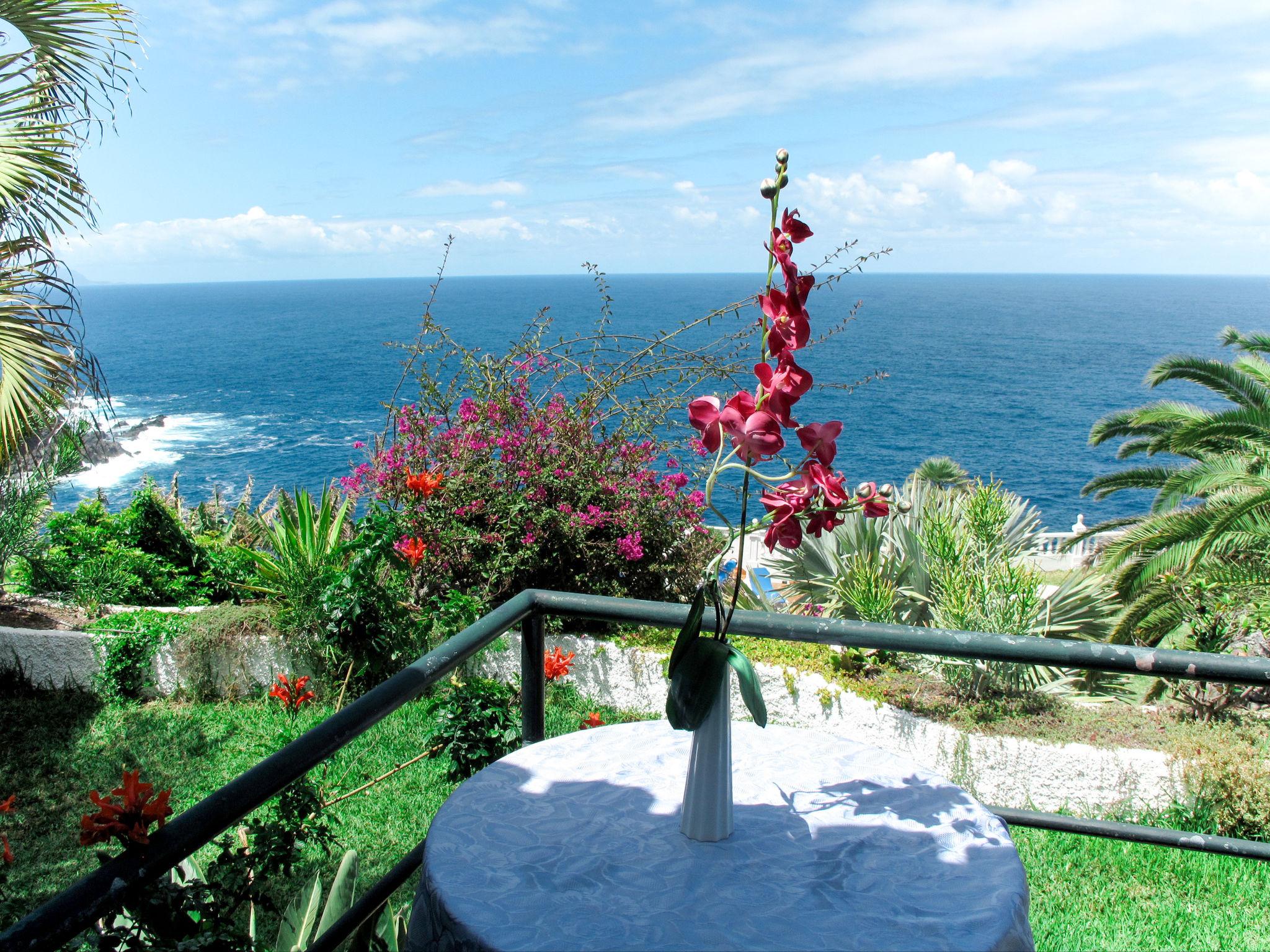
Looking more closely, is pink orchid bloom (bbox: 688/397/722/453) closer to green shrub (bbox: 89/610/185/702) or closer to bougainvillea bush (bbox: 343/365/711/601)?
bougainvillea bush (bbox: 343/365/711/601)

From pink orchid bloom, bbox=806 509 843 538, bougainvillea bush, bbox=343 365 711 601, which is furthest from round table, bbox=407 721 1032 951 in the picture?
bougainvillea bush, bbox=343 365 711 601

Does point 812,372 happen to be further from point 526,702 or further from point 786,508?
point 786,508

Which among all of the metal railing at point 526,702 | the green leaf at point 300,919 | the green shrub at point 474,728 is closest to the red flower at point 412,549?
the green shrub at point 474,728

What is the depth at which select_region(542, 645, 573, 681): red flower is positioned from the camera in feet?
17.2

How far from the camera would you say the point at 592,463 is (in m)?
6.07

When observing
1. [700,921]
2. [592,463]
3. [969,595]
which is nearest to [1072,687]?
[969,595]

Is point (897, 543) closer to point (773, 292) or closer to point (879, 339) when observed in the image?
point (773, 292)

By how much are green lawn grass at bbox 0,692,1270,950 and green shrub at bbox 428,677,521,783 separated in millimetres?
199

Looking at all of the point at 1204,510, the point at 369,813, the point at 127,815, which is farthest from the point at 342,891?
the point at 1204,510

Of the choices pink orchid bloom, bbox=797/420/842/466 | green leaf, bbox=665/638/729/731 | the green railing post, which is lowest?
the green railing post

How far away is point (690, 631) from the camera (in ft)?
3.67

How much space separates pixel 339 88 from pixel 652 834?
74569mm

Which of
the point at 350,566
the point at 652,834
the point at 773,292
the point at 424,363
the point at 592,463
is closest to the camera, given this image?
the point at 773,292

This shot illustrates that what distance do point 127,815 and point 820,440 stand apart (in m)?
0.98
